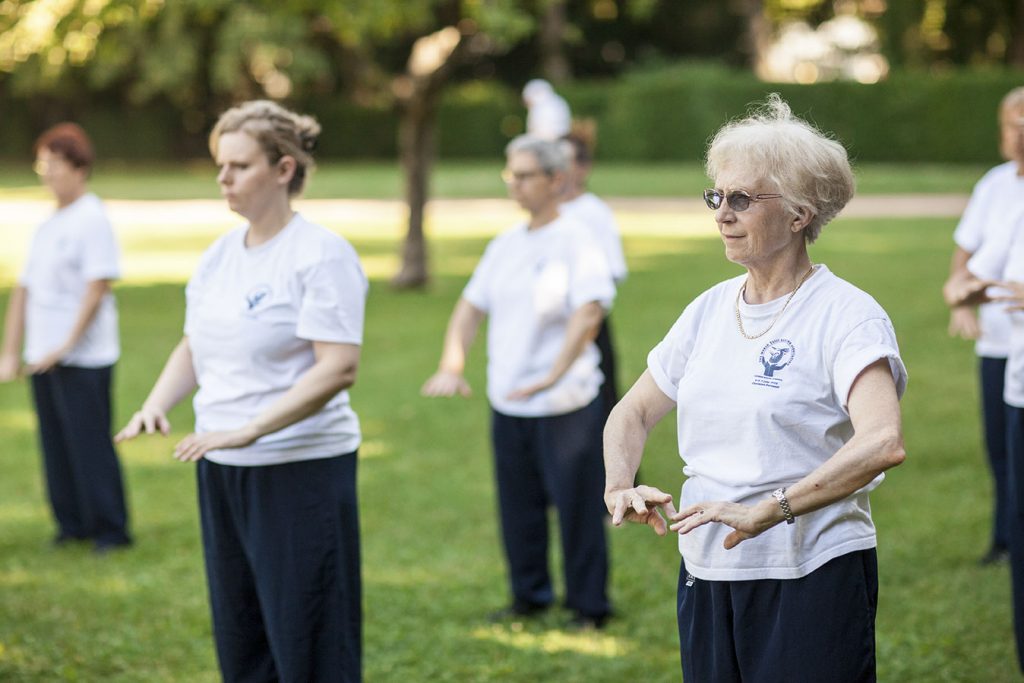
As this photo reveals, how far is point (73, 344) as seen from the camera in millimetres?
7523

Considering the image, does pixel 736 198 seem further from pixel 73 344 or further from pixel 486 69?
pixel 486 69

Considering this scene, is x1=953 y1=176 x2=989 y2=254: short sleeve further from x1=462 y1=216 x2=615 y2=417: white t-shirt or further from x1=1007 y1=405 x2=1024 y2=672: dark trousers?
x1=462 y1=216 x2=615 y2=417: white t-shirt

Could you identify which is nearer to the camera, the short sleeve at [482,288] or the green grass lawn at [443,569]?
the green grass lawn at [443,569]

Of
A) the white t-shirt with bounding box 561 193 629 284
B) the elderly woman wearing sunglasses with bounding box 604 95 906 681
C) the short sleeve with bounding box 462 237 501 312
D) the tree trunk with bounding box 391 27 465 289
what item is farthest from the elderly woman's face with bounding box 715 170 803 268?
the tree trunk with bounding box 391 27 465 289

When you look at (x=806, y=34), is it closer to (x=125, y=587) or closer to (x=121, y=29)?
(x=121, y=29)

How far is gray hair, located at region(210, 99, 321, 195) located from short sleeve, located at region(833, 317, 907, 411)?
6.69 ft

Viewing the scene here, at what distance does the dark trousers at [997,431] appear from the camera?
665cm

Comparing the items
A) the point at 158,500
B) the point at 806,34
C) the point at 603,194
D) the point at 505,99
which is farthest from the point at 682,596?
the point at 806,34

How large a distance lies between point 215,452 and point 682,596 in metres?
1.63

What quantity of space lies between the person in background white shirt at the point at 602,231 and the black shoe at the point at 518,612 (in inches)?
63.6

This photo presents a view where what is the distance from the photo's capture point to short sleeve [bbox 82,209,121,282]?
746 cm

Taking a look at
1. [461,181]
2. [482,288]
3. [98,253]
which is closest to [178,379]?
[482,288]

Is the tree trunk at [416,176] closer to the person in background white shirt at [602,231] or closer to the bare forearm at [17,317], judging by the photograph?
the person in background white shirt at [602,231]

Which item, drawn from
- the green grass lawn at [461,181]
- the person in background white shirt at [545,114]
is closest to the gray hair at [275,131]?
the person in background white shirt at [545,114]
